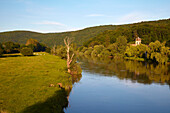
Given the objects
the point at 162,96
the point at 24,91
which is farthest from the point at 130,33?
the point at 24,91

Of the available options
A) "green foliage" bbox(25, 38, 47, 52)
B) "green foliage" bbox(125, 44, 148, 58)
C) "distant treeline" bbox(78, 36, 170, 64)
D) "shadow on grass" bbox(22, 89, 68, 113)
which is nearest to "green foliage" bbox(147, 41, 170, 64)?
"distant treeline" bbox(78, 36, 170, 64)

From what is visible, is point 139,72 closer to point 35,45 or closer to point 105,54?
point 105,54

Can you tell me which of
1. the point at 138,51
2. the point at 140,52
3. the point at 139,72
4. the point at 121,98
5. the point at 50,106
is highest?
the point at 138,51

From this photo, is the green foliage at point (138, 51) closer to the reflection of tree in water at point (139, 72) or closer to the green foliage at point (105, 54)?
the green foliage at point (105, 54)

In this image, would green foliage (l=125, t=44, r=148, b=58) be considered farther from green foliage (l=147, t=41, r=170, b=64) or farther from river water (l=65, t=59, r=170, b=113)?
river water (l=65, t=59, r=170, b=113)

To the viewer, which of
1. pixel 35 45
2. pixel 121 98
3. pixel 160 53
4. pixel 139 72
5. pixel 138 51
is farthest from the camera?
pixel 35 45

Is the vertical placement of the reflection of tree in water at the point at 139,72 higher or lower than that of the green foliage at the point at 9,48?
lower

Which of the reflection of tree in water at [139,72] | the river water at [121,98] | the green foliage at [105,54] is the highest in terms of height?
the green foliage at [105,54]

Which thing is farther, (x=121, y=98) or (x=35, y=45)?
(x=35, y=45)

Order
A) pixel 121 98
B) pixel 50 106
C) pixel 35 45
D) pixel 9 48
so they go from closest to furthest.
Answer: pixel 50 106
pixel 121 98
pixel 9 48
pixel 35 45

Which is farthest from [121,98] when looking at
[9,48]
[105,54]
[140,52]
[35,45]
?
[35,45]

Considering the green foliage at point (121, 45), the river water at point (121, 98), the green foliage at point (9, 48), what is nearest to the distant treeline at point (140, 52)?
the green foliage at point (121, 45)

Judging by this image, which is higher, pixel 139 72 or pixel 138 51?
pixel 138 51

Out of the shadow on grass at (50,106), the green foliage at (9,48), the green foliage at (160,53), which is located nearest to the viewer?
the shadow on grass at (50,106)
